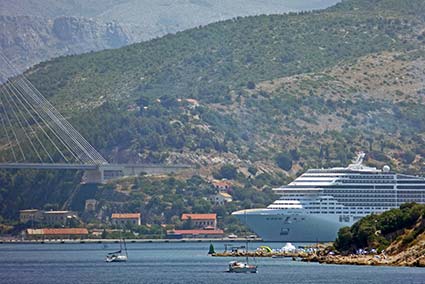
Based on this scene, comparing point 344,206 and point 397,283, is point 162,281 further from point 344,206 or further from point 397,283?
point 344,206

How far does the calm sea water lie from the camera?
127375 millimetres

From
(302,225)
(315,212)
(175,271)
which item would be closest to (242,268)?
(175,271)

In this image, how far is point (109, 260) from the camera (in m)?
165

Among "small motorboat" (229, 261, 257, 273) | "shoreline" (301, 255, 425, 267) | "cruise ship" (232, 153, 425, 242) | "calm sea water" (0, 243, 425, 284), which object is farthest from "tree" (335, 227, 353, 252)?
"cruise ship" (232, 153, 425, 242)

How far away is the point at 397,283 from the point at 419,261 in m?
13.2

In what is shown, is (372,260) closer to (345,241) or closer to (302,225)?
(345,241)

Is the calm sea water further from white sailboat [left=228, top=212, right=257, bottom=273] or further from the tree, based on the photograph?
the tree

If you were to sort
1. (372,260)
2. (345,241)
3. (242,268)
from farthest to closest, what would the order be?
(345,241)
(242,268)
(372,260)

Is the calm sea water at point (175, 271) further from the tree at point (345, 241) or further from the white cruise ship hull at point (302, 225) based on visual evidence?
the white cruise ship hull at point (302, 225)

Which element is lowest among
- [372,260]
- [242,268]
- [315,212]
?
[242,268]

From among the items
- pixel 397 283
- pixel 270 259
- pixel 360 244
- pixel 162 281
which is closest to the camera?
pixel 397 283

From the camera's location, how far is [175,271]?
14338 cm

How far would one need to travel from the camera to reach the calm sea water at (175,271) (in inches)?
5015

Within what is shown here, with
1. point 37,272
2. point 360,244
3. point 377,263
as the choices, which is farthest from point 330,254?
point 37,272
